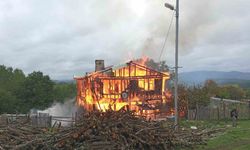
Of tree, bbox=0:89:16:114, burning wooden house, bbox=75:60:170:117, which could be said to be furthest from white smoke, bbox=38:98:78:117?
burning wooden house, bbox=75:60:170:117

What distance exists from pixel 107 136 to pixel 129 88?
28.3 m

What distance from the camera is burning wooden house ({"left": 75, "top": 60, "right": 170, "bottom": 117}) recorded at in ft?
155

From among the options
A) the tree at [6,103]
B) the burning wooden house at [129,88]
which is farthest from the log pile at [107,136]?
the tree at [6,103]

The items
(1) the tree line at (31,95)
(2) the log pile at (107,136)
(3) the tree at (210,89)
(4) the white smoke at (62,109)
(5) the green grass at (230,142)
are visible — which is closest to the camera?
(2) the log pile at (107,136)

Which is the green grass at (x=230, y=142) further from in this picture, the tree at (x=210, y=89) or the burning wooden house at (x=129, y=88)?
the tree at (x=210, y=89)

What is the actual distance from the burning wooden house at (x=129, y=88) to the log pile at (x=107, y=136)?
2506 centimetres

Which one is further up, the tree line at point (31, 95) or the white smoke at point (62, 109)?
the tree line at point (31, 95)

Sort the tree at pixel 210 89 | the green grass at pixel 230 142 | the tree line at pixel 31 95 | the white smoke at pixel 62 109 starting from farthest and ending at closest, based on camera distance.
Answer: the tree line at pixel 31 95 → the white smoke at pixel 62 109 → the tree at pixel 210 89 → the green grass at pixel 230 142

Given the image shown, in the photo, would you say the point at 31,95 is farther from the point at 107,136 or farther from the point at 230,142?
the point at 107,136

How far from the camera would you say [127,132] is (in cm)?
1986

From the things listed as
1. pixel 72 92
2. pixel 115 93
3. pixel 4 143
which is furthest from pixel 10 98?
pixel 4 143

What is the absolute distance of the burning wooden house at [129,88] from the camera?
47.2m

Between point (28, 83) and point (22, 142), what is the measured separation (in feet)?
183

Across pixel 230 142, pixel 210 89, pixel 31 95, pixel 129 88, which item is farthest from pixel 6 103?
pixel 230 142
